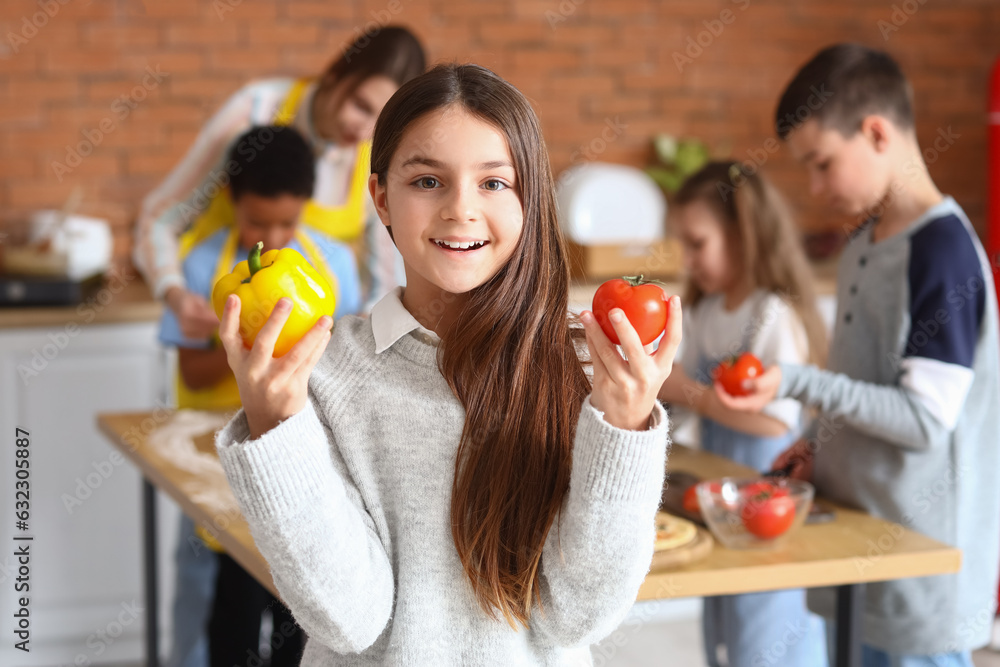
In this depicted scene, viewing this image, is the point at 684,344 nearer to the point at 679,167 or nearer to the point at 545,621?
the point at 679,167

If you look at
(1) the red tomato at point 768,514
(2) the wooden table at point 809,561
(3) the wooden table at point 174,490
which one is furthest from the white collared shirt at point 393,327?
(1) the red tomato at point 768,514

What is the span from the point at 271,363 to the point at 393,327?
0.65 feet

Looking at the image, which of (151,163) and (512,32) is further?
(512,32)

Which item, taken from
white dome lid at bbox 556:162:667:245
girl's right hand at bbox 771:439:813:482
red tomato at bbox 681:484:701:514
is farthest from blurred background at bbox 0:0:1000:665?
red tomato at bbox 681:484:701:514

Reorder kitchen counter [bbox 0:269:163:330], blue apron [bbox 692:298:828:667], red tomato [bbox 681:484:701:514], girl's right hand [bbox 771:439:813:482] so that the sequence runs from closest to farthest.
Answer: red tomato [bbox 681:484:701:514], girl's right hand [bbox 771:439:813:482], blue apron [bbox 692:298:828:667], kitchen counter [bbox 0:269:163:330]

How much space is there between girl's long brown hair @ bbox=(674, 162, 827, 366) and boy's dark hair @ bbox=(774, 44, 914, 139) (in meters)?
→ 0.50

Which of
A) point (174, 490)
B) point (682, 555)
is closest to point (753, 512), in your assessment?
point (682, 555)

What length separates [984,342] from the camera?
62.2 inches

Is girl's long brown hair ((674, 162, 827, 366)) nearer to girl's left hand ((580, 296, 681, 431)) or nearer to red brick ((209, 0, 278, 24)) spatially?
girl's left hand ((580, 296, 681, 431))

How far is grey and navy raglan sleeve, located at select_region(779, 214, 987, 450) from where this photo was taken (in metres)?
1.50

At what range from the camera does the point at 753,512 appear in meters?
1.38

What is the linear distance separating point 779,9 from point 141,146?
7.26 ft

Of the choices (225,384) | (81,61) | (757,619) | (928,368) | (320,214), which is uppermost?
(81,61)

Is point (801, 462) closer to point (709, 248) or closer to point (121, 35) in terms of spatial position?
point (709, 248)
